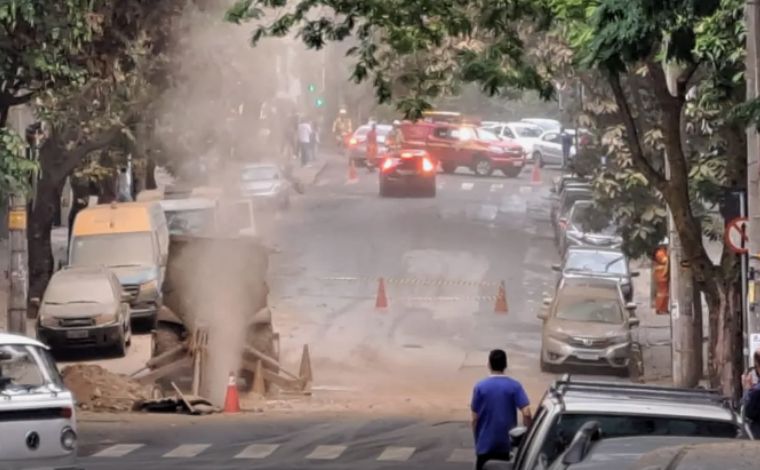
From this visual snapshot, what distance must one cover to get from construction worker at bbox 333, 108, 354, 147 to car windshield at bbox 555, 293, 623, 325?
43.7m

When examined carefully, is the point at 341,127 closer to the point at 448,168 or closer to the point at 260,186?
the point at 448,168

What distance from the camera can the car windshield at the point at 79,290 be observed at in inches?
1300

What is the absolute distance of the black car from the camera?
2265 inches

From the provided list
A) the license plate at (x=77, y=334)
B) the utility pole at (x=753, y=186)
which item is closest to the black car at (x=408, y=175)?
the license plate at (x=77, y=334)

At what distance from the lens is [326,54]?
7244 centimetres

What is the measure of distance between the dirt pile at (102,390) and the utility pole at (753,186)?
33.0 feet

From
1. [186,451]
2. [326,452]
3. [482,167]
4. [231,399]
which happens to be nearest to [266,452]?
[326,452]

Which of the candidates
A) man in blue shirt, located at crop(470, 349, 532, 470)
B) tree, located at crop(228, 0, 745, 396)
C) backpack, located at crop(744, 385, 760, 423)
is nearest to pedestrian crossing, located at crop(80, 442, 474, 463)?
tree, located at crop(228, 0, 745, 396)

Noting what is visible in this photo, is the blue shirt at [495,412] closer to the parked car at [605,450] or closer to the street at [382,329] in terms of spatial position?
the street at [382,329]

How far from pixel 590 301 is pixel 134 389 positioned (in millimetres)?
10947

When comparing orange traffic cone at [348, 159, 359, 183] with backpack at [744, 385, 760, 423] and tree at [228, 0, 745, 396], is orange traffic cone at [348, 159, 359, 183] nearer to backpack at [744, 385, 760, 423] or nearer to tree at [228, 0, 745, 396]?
tree at [228, 0, 745, 396]

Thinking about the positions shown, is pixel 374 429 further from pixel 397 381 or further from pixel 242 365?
pixel 397 381

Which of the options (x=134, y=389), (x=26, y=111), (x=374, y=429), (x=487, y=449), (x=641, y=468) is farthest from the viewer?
(x=26, y=111)

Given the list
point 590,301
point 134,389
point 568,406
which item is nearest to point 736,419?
point 568,406
